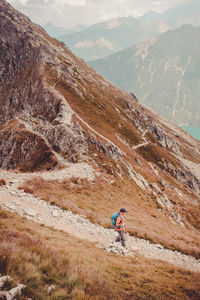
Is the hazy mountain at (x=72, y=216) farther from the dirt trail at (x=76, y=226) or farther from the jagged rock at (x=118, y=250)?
the jagged rock at (x=118, y=250)

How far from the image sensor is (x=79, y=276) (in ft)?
24.6

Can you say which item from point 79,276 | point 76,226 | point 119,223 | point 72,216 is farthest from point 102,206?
point 79,276

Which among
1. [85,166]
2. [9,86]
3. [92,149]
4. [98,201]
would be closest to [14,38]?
[9,86]

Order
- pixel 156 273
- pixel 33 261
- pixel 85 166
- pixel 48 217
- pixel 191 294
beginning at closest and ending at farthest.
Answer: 1. pixel 33 261
2. pixel 191 294
3. pixel 156 273
4. pixel 48 217
5. pixel 85 166

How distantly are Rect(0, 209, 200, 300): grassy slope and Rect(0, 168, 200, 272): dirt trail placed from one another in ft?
12.1

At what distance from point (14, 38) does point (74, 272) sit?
133m

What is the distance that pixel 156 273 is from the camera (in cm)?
1145

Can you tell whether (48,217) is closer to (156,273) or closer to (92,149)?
(156,273)

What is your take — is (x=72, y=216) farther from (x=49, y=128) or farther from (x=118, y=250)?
(x=49, y=128)

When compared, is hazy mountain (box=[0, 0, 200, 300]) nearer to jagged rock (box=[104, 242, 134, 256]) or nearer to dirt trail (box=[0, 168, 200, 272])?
dirt trail (box=[0, 168, 200, 272])

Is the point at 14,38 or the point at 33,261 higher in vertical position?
the point at 14,38

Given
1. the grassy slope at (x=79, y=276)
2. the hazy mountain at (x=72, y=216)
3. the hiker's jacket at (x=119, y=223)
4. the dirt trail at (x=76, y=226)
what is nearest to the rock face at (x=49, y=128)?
the hazy mountain at (x=72, y=216)

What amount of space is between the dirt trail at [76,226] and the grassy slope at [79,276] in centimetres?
367

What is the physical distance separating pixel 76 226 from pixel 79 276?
9665mm
